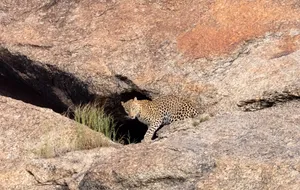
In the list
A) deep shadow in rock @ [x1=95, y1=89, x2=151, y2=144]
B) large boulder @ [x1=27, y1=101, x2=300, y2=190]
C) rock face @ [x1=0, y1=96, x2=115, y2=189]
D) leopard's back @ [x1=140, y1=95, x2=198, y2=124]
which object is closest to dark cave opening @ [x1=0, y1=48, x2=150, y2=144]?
deep shadow in rock @ [x1=95, y1=89, x2=151, y2=144]

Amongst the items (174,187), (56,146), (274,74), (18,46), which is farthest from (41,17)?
(174,187)

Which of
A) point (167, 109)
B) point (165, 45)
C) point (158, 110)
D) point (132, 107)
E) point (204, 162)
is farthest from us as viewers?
point (165, 45)

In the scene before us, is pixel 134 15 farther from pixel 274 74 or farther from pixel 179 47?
pixel 274 74

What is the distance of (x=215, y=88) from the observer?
47.4 feet

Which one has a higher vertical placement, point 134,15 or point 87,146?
point 134,15

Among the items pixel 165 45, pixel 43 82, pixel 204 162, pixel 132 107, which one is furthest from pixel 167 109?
pixel 204 162

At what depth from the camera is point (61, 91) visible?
1606 cm

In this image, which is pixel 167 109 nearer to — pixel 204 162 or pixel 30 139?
pixel 30 139

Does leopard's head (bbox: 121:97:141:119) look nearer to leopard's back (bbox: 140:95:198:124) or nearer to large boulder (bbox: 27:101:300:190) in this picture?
leopard's back (bbox: 140:95:198:124)

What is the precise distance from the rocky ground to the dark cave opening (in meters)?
0.03

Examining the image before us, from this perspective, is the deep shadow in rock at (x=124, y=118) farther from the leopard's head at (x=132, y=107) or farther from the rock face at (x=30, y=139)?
the rock face at (x=30, y=139)

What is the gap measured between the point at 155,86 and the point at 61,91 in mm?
2066

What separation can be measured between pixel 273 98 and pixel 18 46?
5252 mm

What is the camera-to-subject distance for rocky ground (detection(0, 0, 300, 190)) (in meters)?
11.4
